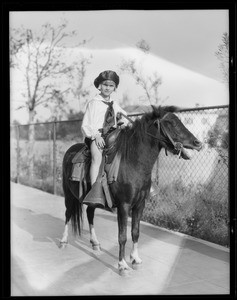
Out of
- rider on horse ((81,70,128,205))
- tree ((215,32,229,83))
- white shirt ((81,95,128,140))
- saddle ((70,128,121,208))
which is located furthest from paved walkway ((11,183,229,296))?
tree ((215,32,229,83))

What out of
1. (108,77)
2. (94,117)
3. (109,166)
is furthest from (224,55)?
(109,166)

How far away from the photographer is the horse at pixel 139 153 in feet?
10.6

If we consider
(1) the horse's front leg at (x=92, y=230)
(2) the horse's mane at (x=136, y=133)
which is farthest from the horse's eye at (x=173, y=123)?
(1) the horse's front leg at (x=92, y=230)

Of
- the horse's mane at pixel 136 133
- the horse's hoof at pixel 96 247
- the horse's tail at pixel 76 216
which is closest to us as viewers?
the horse's mane at pixel 136 133

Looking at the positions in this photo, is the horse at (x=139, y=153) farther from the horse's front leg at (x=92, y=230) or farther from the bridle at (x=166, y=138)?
the horse's front leg at (x=92, y=230)

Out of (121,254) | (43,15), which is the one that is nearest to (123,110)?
(43,15)

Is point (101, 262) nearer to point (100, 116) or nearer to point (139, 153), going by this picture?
point (139, 153)

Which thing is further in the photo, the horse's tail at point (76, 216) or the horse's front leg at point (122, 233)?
the horse's tail at point (76, 216)

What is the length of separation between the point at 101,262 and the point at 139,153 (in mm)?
1150

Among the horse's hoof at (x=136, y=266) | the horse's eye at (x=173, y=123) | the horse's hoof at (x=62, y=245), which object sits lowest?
the horse's hoof at (x=136, y=266)

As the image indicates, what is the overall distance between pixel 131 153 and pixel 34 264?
1.41 m

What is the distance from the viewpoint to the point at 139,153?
11.2ft

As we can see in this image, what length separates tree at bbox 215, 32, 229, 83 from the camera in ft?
10.9

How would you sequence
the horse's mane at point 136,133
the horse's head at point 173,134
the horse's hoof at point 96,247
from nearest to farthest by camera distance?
1. the horse's head at point 173,134
2. the horse's mane at point 136,133
3. the horse's hoof at point 96,247
